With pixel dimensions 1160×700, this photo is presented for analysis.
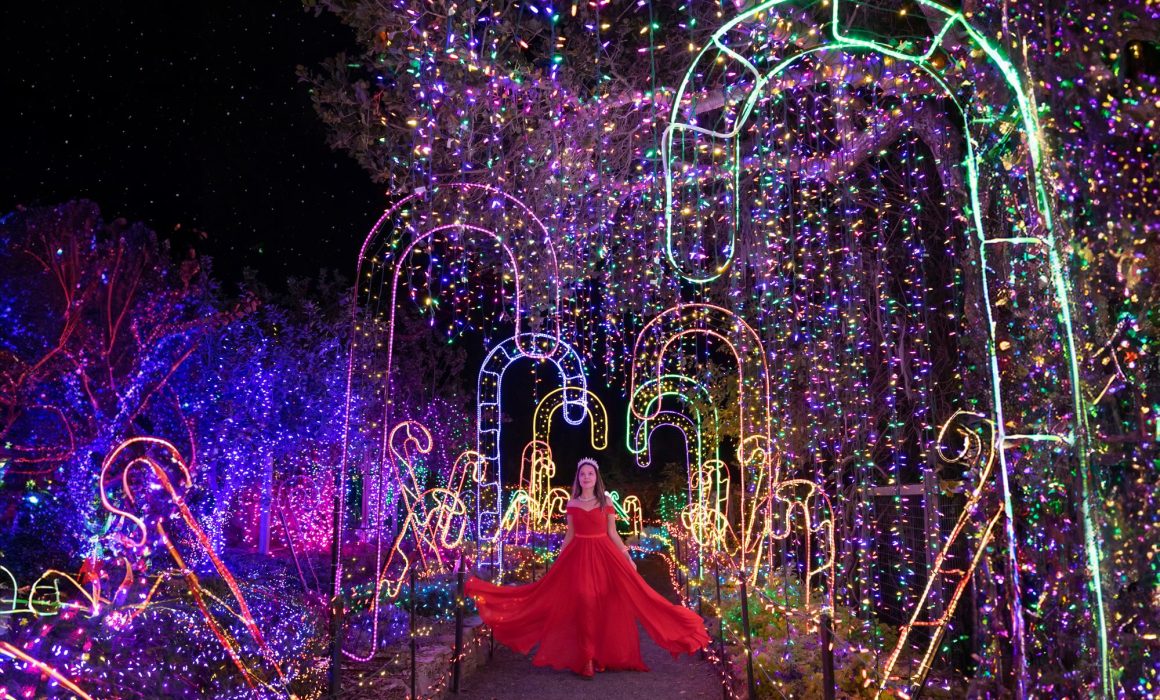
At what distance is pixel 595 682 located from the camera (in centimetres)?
701

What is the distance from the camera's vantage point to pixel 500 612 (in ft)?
25.7

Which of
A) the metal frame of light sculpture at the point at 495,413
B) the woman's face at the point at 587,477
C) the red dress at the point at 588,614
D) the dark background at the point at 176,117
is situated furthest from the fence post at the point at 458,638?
the dark background at the point at 176,117

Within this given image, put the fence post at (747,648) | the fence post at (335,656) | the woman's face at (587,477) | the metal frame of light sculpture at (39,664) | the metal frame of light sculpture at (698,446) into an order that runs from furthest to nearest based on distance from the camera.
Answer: the metal frame of light sculpture at (698,446)
the woman's face at (587,477)
the fence post at (747,648)
the fence post at (335,656)
the metal frame of light sculpture at (39,664)

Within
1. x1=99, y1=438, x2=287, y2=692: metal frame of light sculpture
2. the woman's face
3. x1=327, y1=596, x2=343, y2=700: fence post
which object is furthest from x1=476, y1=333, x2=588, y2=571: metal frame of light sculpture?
x1=327, y1=596, x2=343, y2=700: fence post

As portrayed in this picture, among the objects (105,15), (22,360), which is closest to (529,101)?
(105,15)

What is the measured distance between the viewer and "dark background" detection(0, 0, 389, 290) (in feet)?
→ 42.0

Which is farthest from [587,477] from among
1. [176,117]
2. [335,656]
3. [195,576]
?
[176,117]

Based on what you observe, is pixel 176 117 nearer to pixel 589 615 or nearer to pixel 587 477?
pixel 587 477

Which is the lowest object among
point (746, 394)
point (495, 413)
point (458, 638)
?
point (458, 638)

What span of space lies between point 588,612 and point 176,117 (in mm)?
11733

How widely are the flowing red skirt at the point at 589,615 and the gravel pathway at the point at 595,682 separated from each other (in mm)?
147

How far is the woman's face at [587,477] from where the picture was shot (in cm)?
812

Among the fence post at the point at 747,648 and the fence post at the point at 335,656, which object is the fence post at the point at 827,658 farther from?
the fence post at the point at 335,656

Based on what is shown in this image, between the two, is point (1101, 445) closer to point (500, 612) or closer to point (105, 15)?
point (500, 612)
